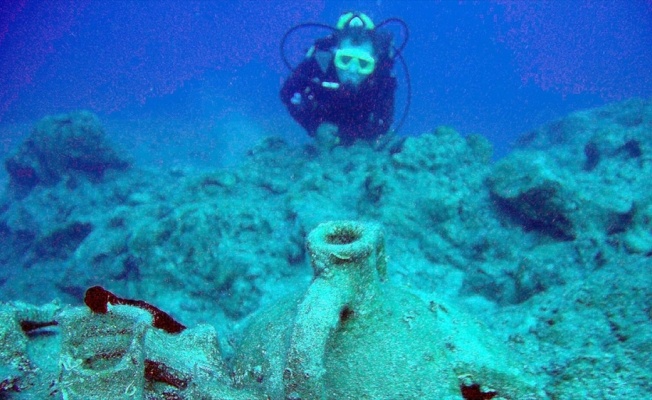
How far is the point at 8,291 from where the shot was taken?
18.4 feet

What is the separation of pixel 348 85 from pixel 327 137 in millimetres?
1042

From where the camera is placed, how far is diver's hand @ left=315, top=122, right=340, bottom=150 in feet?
20.0

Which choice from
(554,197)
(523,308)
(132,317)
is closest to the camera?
(132,317)

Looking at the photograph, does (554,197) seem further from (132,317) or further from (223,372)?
(132,317)

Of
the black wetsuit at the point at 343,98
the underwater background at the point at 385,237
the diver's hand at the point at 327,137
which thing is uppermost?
the black wetsuit at the point at 343,98

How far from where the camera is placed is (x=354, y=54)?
20.5 ft

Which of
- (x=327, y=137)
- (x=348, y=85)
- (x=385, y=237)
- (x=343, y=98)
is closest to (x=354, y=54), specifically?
(x=348, y=85)

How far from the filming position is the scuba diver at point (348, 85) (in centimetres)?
631

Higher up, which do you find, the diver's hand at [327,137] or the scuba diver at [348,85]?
the scuba diver at [348,85]

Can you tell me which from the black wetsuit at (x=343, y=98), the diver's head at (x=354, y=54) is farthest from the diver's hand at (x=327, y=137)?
the diver's head at (x=354, y=54)

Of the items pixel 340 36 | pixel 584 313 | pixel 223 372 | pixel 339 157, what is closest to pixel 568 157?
pixel 339 157

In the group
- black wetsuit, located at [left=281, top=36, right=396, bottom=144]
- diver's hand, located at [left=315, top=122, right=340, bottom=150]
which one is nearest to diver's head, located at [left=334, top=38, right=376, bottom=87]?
black wetsuit, located at [left=281, top=36, right=396, bottom=144]

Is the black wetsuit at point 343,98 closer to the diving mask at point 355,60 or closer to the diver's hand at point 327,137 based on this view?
the diving mask at point 355,60

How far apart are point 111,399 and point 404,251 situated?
291 cm
